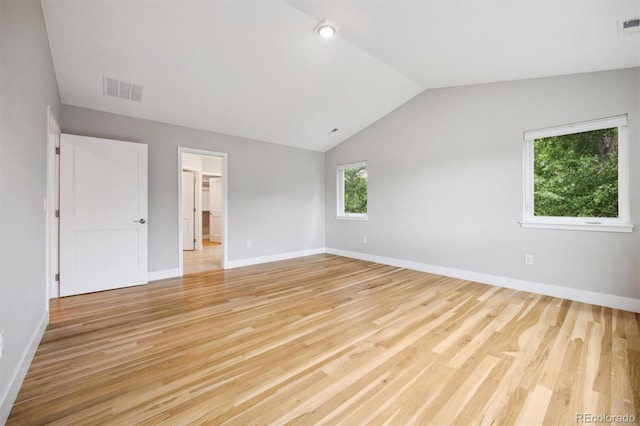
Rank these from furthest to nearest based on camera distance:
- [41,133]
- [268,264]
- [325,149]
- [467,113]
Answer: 1. [325,149]
2. [268,264]
3. [467,113]
4. [41,133]

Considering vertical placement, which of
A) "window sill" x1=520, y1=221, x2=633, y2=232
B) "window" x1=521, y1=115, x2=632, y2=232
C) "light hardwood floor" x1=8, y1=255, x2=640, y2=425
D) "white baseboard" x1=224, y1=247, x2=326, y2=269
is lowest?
"light hardwood floor" x1=8, y1=255, x2=640, y2=425

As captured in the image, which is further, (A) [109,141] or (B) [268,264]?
(B) [268,264]

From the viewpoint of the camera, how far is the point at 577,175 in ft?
10.5

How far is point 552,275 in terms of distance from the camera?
3.29m

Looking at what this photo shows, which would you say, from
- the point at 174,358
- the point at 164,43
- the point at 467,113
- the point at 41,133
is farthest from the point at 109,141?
the point at 467,113

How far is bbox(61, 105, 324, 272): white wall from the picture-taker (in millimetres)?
3859

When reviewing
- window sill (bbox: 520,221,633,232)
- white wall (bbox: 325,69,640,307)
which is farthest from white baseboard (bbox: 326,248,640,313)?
window sill (bbox: 520,221,633,232)

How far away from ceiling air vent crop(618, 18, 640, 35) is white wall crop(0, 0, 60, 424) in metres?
4.07

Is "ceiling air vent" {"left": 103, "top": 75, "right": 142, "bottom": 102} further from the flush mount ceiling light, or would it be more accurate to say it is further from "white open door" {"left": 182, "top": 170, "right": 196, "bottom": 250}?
"white open door" {"left": 182, "top": 170, "right": 196, "bottom": 250}

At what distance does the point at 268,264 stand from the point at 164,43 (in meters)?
3.61

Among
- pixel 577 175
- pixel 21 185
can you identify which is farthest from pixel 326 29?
pixel 577 175

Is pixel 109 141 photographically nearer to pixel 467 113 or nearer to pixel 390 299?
pixel 390 299

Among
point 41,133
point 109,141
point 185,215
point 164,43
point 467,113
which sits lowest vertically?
point 185,215

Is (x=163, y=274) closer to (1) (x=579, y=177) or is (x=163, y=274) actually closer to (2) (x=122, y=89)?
(2) (x=122, y=89)
